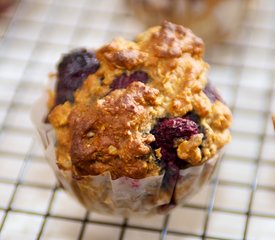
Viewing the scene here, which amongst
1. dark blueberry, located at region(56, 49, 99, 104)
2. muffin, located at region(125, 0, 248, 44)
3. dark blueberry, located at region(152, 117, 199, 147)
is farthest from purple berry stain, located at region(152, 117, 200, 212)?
muffin, located at region(125, 0, 248, 44)

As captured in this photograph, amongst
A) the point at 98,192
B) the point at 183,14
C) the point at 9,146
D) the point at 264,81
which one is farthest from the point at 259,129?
the point at 9,146

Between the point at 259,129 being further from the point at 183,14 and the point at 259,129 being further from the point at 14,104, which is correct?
the point at 14,104

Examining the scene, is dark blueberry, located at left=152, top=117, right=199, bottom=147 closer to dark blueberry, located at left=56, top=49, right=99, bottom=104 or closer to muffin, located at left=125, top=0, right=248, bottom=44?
dark blueberry, located at left=56, top=49, right=99, bottom=104

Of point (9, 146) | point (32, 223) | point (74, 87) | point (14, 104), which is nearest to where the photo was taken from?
point (74, 87)

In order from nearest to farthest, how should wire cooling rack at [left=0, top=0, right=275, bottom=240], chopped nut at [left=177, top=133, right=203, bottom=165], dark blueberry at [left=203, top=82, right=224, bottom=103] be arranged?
chopped nut at [left=177, top=133, right=203, bottom=165] < dark blueberry at [left=203, top=82, right=224, bottom=103] < wire cooling rack at [left=0, top=0, right=275, bottom=240]

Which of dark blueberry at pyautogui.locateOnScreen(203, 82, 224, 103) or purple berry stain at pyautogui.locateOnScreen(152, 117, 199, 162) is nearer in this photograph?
purple berry stain at pyautogui.locateOnScreen(152, 117, 199, 162)

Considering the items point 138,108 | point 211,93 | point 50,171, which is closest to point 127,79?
point 138,108

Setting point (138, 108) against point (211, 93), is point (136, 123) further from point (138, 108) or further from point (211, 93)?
point (211, 93)

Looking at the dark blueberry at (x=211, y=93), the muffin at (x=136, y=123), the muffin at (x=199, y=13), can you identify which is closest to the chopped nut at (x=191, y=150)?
the muffin at (x=136, y=123)

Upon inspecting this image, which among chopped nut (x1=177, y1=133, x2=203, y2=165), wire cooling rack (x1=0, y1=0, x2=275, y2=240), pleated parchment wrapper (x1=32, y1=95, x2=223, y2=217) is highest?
chopped nut (x1=177, y1=133, x2=203, y2=165)
